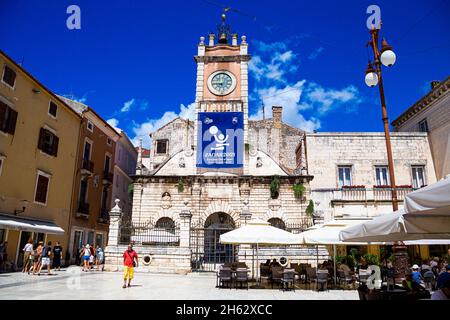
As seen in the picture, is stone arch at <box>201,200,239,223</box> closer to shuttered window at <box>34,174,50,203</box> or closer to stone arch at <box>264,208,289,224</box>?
stone arch at <box>264,208,289,224</box>

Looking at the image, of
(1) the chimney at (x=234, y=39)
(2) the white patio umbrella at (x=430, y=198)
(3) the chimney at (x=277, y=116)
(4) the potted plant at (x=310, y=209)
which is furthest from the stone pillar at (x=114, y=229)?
(3) the chimney at (x=277, y=116)

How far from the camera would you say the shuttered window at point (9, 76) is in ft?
53.1

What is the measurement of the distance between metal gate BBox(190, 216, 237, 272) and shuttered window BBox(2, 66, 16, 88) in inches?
457

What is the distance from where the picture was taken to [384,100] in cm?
955

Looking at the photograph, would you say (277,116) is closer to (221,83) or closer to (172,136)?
(221,83)

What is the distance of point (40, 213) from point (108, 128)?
36.0 ft

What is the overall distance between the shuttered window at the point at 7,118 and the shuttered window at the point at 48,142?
2140 mm

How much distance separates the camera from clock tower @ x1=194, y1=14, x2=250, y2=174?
71.1ft

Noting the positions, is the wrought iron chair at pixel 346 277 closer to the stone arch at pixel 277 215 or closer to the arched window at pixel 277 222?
the stone arch at pixel 277 215

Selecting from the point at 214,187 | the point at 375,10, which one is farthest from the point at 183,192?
the point at 375,10

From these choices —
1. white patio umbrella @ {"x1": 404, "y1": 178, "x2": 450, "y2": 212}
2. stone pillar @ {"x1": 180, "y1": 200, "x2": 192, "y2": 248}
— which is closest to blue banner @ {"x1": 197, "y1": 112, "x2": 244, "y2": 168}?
stone pillar @ {"x1": 180, "y1": 200, "x2": 192, "y2": 248}
